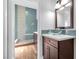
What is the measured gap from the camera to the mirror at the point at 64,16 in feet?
7.79

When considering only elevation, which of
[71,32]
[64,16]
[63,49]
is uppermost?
[64,16]

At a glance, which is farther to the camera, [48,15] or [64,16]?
[48,15]

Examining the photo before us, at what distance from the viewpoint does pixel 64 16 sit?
259 cm

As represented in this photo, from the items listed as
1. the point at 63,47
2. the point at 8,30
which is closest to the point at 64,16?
the point at 63,47

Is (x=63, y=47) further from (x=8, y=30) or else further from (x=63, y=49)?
(x=8, y=30)

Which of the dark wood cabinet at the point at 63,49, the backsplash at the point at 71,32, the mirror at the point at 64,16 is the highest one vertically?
the mirror at the point at 64,16

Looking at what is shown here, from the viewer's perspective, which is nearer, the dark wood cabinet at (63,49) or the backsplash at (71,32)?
the dark wood cabinet at (63,49)

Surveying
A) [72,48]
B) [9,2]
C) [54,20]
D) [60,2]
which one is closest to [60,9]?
[60,2]

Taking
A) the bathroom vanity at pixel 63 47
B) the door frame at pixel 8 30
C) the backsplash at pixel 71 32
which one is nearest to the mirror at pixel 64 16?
the backsplash at pixel 71 32

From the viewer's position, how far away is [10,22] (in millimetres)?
853

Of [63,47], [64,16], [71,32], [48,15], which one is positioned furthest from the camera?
[48,15]

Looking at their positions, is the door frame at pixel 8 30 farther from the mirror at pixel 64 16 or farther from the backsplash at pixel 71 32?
the mirror at pixel 64 16

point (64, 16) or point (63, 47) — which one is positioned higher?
point (64, 16)

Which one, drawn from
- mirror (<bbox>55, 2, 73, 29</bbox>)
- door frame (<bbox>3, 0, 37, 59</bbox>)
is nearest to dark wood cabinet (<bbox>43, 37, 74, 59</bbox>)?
mirror (<bbox>55, 2, 73, 29</bbox>)
